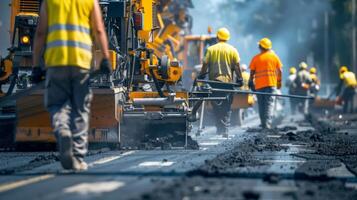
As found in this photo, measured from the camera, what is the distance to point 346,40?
72.6m

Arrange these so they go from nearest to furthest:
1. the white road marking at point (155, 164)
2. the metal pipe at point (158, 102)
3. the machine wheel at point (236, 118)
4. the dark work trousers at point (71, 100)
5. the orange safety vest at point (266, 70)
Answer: the dark work trousers at point (71, 100)
the white road marking at point (155, 164)
the metal pipe at point (158, 102)
the orange safety vest at point (266, 70)
the machine wheel at point (236, 118)

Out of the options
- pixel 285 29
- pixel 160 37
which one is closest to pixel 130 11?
pixel 160 37

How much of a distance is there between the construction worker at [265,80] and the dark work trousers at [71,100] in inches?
404

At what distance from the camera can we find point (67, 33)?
32.1 ft

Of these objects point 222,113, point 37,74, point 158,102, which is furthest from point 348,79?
point 37,74

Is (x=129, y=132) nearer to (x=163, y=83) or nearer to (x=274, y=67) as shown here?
(x=163, y=83)

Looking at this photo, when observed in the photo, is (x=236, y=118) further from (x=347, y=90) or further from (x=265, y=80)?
(x=347, y=90)

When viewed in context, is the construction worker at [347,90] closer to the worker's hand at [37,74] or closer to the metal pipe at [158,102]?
the metal pipe at [158,102]

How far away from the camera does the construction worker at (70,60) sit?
9.74 meters

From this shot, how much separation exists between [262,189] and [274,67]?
12343 mm

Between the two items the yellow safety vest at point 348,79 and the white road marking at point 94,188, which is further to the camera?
the yellow safety vest at point 348,79

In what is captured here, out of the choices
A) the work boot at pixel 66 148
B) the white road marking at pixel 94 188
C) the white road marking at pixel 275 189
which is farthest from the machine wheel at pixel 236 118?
the white road marking at pixel 275 189

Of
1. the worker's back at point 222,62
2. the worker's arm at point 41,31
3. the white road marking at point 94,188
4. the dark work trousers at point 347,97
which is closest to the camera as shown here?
the white road marking at point 94,188

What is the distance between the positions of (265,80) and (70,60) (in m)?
10.7
